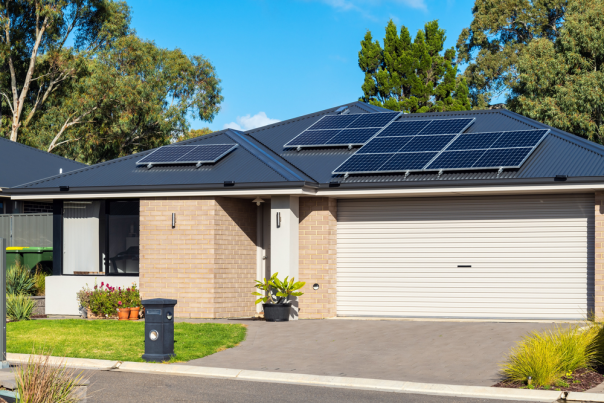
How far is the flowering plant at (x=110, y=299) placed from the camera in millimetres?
17345

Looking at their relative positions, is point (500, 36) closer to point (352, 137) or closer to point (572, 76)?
point (572, 76)

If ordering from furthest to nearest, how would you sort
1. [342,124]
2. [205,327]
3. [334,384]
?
1. [342,124]
2. [205,327]
3. [334,384]

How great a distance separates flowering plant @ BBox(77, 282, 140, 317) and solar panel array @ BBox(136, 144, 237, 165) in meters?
3.40

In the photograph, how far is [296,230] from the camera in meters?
17.5

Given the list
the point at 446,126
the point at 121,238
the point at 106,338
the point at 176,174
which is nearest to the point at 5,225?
the point at 121,238

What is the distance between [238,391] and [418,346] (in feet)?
14.8

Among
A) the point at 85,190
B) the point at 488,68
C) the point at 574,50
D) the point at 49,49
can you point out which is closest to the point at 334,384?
the point at 85,190

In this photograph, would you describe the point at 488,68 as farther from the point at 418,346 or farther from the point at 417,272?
the point at 418,346

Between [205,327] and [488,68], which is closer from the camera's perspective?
[205,327]

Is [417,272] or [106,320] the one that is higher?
[417,272]

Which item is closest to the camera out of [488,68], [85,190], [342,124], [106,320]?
[106,320]

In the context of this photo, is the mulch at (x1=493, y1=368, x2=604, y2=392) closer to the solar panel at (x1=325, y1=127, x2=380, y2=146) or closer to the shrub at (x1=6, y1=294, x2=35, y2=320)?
→ the solar panel at (x1=325, y1=127, x2=380, y2=146)

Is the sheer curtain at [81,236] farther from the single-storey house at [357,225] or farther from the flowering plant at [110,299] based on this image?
the flowering plant at [110,299]

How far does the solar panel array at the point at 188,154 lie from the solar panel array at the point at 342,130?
188 cm
